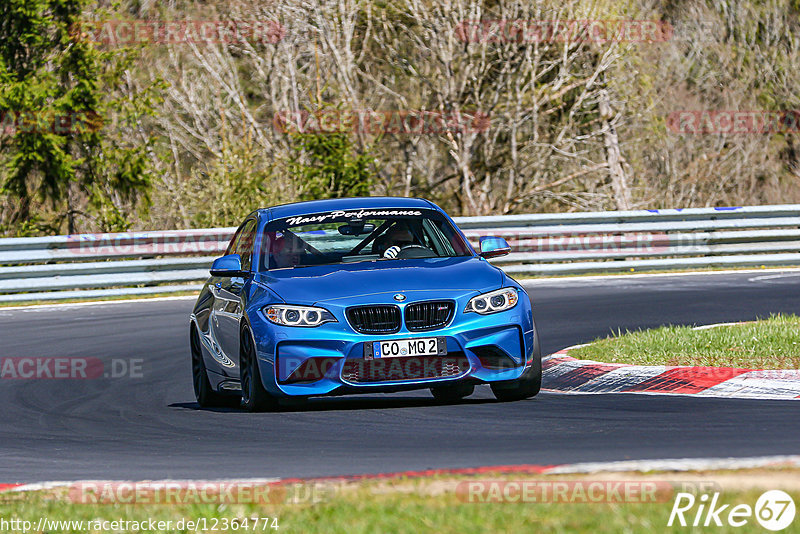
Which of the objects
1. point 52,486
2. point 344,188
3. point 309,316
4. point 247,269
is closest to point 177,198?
point 344,188

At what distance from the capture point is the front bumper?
8539mm

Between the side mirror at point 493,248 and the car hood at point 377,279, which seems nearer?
the car hood at point 377,279

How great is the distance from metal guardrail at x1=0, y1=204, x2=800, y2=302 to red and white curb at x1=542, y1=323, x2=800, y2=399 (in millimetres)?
9427

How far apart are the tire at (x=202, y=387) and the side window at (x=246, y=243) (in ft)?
2.39

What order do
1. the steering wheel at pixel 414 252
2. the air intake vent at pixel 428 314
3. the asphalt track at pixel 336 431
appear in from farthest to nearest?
the steering wheel at pixel 414 252 < the air intake vent at pixel 428 314 < the asphalt track at pixel 336 431

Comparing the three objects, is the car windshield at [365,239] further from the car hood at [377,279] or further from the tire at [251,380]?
the tire at [251,380]

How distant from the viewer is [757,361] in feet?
32.4

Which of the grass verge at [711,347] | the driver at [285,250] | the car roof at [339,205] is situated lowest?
the grass verge at [711,347]

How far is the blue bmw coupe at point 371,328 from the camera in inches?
337

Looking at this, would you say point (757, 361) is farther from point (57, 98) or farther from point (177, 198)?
point (57, 98)

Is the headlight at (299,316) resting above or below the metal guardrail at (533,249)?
above

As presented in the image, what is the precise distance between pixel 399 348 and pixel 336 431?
2.40 ft

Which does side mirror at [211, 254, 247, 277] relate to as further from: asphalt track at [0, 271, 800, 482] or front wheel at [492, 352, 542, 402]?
front wheel at [492, 352, 542, 402]

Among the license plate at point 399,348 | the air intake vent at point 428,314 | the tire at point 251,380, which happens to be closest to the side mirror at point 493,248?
the air intake vent at point 428,314
